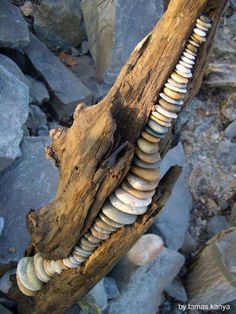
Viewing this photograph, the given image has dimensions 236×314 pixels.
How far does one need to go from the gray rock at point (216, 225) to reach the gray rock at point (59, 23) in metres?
2.66

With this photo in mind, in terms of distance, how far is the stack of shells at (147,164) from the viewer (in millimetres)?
1873

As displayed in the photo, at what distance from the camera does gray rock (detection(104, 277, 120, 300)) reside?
3.35 meters

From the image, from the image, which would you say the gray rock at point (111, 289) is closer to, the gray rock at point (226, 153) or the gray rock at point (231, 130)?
the gray rock at point (226, 153)

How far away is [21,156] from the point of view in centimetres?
346

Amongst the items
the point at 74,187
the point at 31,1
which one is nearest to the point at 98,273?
the point at 74,187

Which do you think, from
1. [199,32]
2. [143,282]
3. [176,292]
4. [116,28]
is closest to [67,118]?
[116,28]

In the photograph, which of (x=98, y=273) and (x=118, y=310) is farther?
(x=118, y=310)

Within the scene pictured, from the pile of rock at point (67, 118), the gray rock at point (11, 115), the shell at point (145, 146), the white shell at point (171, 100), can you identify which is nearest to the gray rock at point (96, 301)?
the pile of rock at point (67, 118)

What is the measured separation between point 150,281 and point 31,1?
346cm

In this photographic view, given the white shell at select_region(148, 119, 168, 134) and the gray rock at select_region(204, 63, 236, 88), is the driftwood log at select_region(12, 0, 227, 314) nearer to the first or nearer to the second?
the white shell at select_region(148, 119, 168, 134)

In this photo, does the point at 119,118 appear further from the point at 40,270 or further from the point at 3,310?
the point at 3,310

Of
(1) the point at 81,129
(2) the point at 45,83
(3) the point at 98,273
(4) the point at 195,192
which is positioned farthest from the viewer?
(4) the point at 195,192

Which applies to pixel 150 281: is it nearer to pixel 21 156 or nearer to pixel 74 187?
pixel 21 156

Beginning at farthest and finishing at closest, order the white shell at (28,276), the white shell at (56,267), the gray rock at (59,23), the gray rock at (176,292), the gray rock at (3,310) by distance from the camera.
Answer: the gray rock at (59,23), the gray rock at (176,292), the gray rock at (3,310), the white shell at (28,276), the white shell at (56,267)
